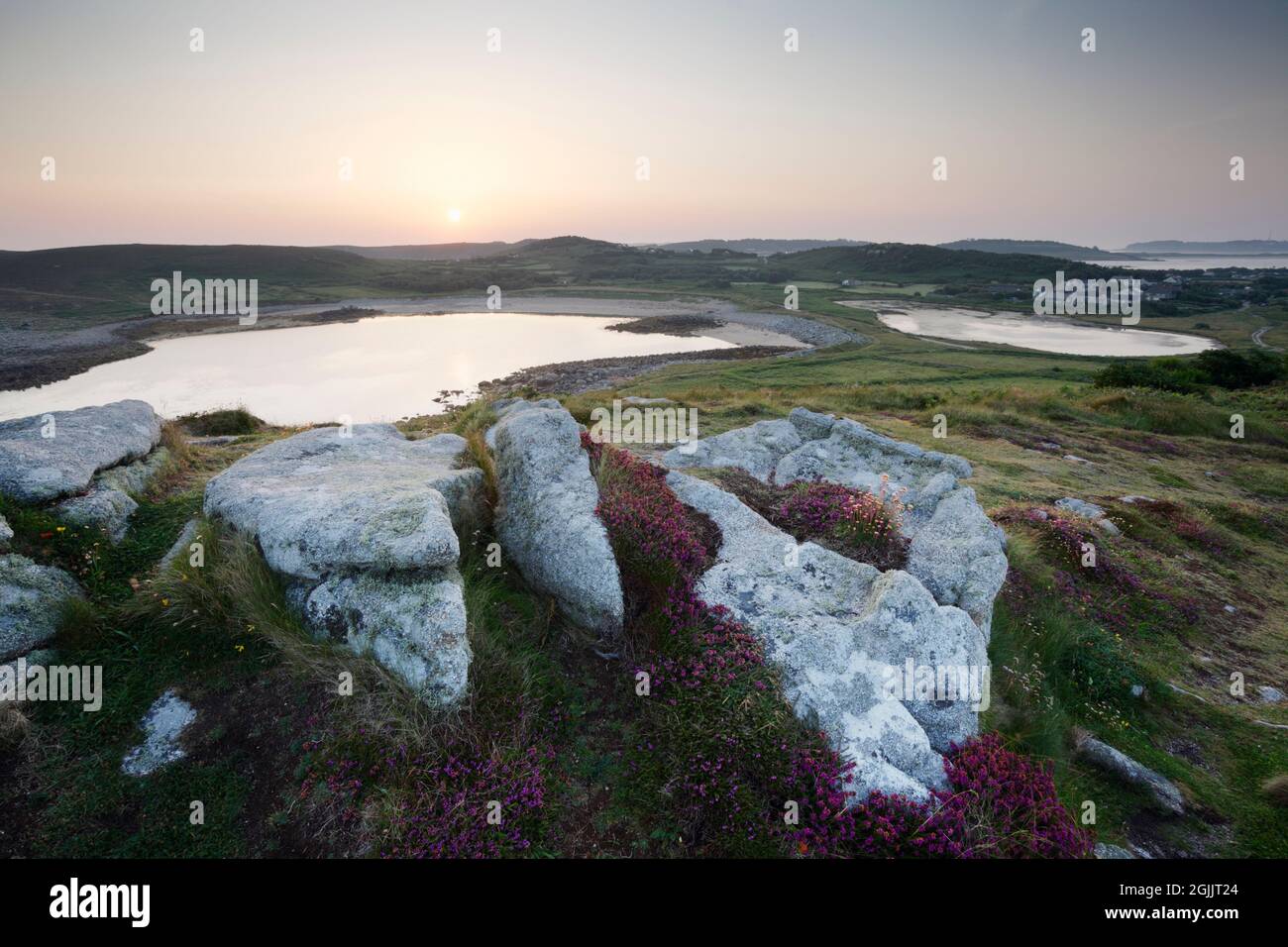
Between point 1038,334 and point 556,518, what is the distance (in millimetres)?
109070

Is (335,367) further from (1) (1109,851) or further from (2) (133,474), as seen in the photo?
(1) (1109,851)

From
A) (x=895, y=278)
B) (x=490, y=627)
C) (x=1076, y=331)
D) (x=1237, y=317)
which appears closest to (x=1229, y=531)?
→ (x=490, y=627)

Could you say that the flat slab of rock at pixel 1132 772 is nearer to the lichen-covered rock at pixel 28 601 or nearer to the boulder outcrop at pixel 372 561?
the boulder outcrop at pixel 372 561

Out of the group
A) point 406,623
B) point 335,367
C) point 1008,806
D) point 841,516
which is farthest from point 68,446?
point 335,367

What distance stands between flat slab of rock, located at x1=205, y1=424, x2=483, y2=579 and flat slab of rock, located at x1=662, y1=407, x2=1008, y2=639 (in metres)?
7.08

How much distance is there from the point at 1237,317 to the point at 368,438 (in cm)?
14942

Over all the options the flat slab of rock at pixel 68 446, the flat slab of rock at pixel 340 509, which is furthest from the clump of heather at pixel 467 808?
the flat slab of rock at pixel 68 446

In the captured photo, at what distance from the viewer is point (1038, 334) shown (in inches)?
3688

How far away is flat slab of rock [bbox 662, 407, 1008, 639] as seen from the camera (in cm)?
968

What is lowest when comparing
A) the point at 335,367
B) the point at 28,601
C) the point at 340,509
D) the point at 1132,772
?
the point at 1132,772

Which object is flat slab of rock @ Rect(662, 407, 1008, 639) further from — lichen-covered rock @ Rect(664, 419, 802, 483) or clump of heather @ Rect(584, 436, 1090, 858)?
clump of heather @ Rect(584, 436, 1090, 858)

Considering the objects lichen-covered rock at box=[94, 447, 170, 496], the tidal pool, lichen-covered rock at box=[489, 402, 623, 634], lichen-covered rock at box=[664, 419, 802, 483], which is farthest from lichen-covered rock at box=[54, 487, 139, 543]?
the tidal pool

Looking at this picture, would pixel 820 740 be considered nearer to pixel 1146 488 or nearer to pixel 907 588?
pixel 907 588

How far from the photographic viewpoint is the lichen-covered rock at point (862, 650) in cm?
675
